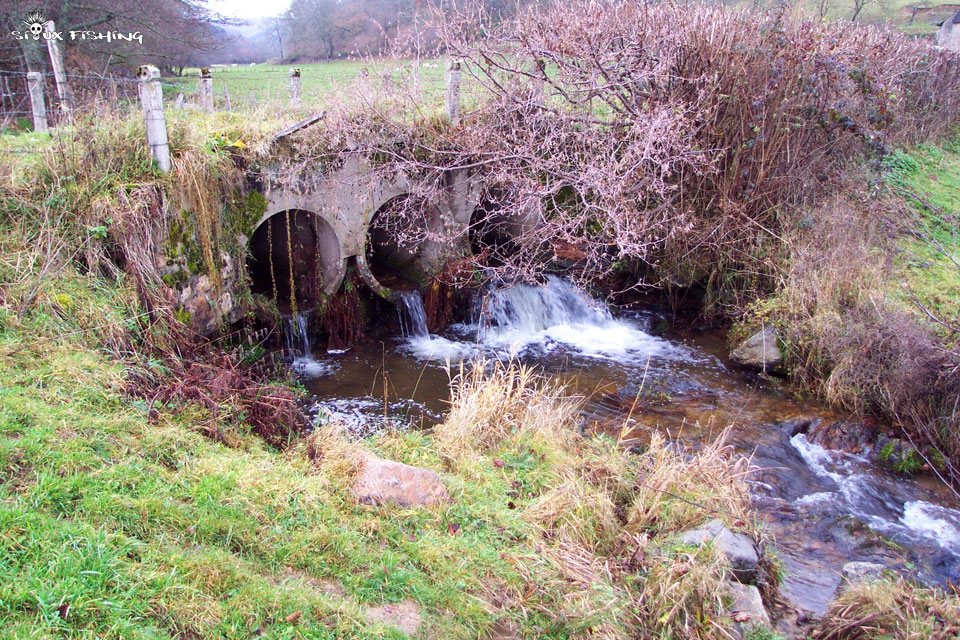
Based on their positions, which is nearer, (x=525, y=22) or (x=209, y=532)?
(x=209, y=532)

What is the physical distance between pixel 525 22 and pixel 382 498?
7.09 metres

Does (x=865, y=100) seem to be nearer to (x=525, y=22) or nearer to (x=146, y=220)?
(x=525, y=22)

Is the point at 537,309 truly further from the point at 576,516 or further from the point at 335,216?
the point at 576,516

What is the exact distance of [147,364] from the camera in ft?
17.7

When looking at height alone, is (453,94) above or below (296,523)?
above

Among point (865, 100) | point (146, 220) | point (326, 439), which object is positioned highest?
point (865, 100)

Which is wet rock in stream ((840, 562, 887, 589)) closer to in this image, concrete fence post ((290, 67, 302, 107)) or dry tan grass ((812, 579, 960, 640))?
dry tan grass ((812, 579, 960, 640))

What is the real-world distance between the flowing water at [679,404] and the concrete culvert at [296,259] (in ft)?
3.35

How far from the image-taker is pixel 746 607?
3768 mm

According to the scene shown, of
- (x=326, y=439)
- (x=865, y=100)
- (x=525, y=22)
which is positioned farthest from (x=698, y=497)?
(x=865, y=100)

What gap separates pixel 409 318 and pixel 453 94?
3472 mm

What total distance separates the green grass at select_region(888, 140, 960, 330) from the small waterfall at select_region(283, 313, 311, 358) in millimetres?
7056
